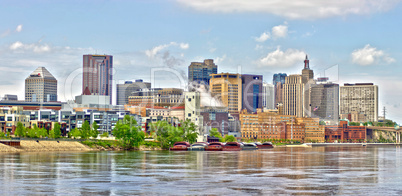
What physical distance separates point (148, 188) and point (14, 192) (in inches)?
643

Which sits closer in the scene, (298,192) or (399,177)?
(298,192)

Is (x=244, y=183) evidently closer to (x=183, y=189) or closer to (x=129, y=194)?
(x=183, y=189)

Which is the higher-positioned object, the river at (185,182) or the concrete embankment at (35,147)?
the river at (185,182)

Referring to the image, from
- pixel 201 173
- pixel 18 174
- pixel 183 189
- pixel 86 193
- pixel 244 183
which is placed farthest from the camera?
pixel 201 173

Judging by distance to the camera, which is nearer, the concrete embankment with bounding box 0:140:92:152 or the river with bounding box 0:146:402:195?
the river with bounding box 0:146:402:195

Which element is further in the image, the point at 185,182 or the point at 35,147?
→ the point at 35,147

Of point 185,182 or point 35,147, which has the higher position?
point 185,182

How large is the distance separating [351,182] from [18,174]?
164ft

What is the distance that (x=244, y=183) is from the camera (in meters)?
81.8

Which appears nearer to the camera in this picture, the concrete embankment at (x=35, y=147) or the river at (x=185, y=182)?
the river at (x=185, y=182)

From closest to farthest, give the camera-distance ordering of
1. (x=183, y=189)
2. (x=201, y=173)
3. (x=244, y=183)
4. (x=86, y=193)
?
(x=86, y=193)
(x=183, y=189)
(x=244, y=183)
(x=201, y=173)

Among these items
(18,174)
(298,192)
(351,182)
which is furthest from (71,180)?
(351,182)

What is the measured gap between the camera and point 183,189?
7406 cm

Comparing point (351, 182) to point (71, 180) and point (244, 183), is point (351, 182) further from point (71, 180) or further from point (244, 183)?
point (71, 180)
